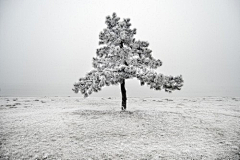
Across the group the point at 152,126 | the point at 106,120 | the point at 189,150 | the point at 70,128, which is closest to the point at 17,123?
the point at 70,128

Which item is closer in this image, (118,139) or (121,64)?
(118,139)

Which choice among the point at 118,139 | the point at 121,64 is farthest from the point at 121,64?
the point at 118,139

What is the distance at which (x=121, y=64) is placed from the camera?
13.4 m

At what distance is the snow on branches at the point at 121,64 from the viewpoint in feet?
40.9

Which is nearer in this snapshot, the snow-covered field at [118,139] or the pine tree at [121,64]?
the snow-covered field at [118,139]

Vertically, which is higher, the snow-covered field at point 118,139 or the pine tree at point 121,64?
the pine tree at point 121,64

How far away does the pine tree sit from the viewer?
1247 cm

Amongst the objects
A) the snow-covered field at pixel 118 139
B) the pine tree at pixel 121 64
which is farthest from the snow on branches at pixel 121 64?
the snow-covered field at pixel 118 139

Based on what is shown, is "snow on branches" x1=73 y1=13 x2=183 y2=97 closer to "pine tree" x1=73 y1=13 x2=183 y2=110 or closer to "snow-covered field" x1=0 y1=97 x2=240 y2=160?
"pine tree" x1=73 y1=13 x2=183 y2=110

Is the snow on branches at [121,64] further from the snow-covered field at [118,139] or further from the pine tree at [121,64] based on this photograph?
the snow-covered field at [118,139]

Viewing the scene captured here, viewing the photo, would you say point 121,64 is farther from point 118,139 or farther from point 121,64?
point 118,139

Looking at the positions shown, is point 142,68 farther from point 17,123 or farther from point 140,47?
point 17,123

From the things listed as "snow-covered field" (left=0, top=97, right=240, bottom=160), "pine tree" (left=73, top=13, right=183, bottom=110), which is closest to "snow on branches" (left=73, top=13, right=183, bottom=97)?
"pine tree" (left=73, top=13, right=183, bottom=110)

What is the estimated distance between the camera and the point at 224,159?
652 cm
